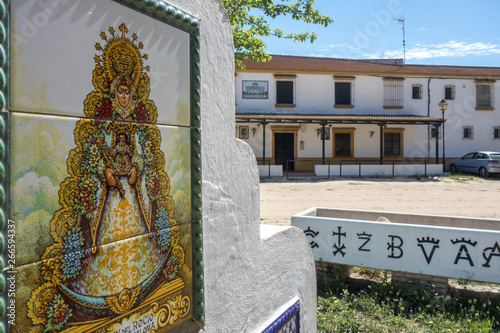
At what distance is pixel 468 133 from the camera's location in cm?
2453

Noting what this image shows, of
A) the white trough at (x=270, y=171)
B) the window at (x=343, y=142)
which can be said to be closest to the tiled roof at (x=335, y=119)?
the window at (x=343, y=142)

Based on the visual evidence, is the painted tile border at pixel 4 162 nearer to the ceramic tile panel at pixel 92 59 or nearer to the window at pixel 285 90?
the ceramic tile panel at pixel 92 59

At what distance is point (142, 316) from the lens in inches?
52.4

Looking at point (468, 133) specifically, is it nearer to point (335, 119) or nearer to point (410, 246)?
point (335, 119)

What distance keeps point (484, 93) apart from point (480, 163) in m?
6.79

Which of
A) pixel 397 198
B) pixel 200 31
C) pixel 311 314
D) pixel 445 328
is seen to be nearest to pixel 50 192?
pixel 200 31

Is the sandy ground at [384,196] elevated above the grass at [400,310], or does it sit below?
above

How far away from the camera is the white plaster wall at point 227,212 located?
5.50 ft

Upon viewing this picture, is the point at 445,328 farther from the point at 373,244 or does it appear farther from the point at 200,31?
the point at 200,31

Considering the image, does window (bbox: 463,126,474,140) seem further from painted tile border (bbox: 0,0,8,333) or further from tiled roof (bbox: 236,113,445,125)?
painted tile border (bbox: 0,0,8,333)

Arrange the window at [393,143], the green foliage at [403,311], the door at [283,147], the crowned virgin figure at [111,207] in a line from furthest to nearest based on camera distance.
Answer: the window at [393,143] < the door at [283,147] < the green foliage at [403,311] < the crowned virgin figure at [111,207]

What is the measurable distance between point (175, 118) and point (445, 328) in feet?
13.4

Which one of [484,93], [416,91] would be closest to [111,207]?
[416,91]

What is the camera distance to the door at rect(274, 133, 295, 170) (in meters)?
22.7
